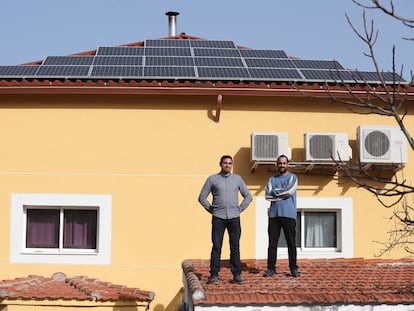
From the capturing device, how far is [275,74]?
15242 millimetres

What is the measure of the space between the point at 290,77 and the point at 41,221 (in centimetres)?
530

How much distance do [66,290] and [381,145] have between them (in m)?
5.97

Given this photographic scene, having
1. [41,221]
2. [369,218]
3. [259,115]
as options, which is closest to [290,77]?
[259,115]

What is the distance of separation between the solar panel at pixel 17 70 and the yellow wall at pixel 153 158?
17.2 inches

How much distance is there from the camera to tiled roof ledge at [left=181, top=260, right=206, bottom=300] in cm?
989

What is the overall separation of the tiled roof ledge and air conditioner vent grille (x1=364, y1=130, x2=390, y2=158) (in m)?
3.77

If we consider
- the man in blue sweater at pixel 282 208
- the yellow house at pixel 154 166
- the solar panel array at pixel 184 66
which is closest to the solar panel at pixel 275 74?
the solar panel array at pixel 184 66

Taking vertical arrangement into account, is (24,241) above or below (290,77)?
below

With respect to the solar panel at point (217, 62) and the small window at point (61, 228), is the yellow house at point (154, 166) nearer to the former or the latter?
the small window at point (61, 228)

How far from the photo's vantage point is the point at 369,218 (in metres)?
14.7

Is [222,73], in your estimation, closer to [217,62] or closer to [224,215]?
[217,62]

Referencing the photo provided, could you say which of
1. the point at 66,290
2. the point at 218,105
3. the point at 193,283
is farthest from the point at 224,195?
the point at 218,105

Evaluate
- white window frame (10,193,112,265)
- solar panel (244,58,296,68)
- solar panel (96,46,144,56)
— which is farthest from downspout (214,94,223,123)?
solar panel (96,46,144,56)

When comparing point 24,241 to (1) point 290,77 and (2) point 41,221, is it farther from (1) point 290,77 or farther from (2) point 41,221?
(1) point 290,77
